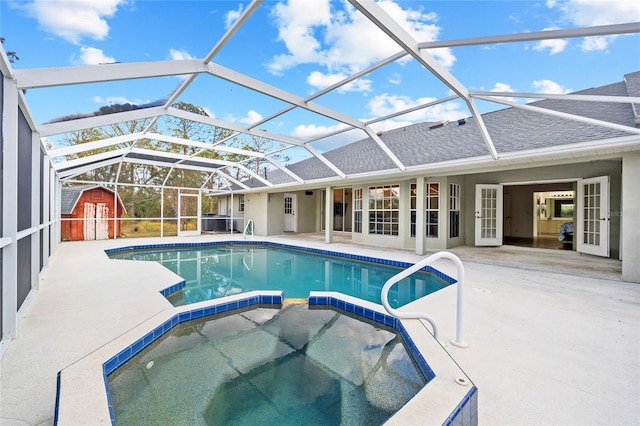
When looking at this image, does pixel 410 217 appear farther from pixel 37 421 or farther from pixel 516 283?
pixel 37 421

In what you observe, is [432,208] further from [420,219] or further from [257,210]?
[257,210]

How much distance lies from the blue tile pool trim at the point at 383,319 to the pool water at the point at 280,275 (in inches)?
34.4

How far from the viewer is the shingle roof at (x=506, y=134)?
5.69 meters

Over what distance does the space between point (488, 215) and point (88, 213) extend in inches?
599

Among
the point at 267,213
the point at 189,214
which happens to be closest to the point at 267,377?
the point at 267,213

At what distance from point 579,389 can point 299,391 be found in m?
2.08

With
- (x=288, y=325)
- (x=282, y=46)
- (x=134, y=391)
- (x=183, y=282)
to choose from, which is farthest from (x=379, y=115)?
(x=134, y=391)

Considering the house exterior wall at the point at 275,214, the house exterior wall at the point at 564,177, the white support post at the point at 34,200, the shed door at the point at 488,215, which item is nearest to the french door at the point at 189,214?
the house exterior wall at the point at 275,214

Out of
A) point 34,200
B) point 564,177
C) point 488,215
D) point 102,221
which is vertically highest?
point 564,177

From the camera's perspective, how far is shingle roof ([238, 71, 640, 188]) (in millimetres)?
5691

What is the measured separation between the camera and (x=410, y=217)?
370 inches

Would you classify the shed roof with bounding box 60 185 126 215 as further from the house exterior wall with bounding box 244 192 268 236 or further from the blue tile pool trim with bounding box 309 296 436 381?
the blue tile pool trim with bounding box 309 296 436 381

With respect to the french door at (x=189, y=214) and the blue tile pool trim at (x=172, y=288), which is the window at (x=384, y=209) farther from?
the french door at (x=189, y=214)

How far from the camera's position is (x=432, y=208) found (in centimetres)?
909
